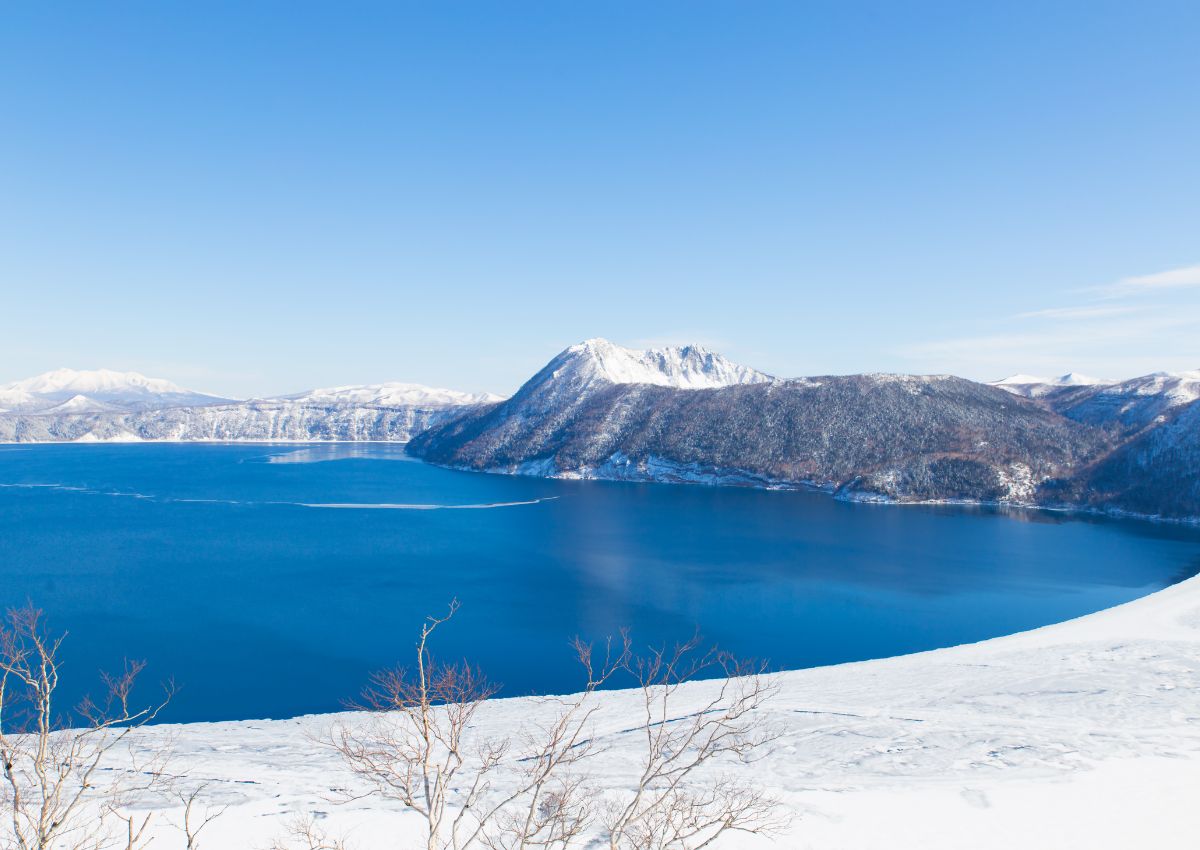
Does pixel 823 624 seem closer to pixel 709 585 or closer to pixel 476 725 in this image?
pixel 709 585

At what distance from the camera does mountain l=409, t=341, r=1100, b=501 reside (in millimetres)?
109750

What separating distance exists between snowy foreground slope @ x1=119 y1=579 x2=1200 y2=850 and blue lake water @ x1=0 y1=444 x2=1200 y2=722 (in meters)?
7.41

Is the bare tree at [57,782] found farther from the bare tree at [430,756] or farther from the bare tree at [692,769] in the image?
the bare tree at [692,769]

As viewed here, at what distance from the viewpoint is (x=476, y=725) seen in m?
25.8

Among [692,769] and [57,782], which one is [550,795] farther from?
[57,782]

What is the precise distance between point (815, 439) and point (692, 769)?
117 m

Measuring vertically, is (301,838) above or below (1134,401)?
below

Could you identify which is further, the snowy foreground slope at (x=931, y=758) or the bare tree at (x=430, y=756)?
the snowy foreground slope at (x=931, y=758)

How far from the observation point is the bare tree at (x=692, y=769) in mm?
11625

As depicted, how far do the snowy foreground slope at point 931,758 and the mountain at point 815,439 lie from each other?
81306mm

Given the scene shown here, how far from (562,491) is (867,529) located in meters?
54.4

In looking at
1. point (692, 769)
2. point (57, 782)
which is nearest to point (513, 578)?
point (692, 769)

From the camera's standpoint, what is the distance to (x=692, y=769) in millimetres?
19969

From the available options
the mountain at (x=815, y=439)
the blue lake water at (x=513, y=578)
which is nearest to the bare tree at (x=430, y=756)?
the blue lake water at (x=513, y=578)
